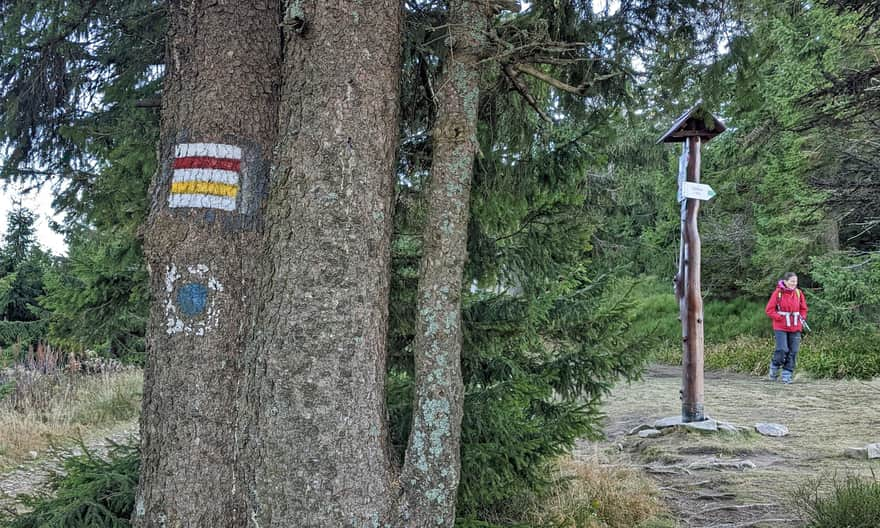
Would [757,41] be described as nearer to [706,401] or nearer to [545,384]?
[545,384]

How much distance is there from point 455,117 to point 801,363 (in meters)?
11.6

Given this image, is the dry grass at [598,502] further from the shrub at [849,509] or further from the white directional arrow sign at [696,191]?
the white directional arrow sign at [696,191]

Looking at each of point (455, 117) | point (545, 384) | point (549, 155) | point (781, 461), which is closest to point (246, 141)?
point (455, 117)

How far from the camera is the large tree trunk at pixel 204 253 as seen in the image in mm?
2492

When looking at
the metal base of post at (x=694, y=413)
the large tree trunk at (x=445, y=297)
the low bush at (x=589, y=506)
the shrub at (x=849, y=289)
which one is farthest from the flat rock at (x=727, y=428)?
the shrub at (x=849, y=289)

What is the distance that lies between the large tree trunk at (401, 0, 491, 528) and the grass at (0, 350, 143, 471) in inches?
213

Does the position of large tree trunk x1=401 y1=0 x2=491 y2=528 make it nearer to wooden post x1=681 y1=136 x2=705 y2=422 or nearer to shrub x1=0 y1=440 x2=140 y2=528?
shrub x1=0 y1=440 x2=140 y2=528

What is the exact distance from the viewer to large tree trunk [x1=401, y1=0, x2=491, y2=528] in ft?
8.24

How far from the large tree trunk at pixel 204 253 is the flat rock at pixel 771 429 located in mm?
6118

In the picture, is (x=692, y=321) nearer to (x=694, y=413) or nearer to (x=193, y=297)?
(x=694, y=413)

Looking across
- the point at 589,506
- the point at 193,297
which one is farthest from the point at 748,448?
the point at 193,297

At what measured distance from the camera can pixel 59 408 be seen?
7633 mm

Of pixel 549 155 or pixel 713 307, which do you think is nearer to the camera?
pixel 549 155

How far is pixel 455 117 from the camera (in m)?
2.72
